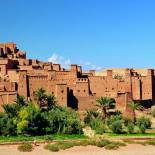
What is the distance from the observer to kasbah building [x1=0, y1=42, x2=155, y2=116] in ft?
182

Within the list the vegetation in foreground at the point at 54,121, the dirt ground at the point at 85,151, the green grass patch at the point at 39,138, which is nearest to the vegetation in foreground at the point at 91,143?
the dirt ground at the point at 85,151

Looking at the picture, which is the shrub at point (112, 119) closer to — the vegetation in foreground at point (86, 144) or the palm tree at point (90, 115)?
the palm tree at point (90, 115)

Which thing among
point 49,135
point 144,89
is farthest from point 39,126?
point 144,89

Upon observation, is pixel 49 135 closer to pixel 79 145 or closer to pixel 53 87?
pixel 79 145

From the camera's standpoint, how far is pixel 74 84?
57.5 meters

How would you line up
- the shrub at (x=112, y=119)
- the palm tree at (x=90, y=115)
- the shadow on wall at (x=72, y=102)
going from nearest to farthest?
the shrub at (x=112, y=119) < the palm tree at (x=90, y=115) < the shadow on wall at (x=72, y=102)

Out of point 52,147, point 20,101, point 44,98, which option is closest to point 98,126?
point 44,98

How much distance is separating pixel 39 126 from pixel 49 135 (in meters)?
1.88

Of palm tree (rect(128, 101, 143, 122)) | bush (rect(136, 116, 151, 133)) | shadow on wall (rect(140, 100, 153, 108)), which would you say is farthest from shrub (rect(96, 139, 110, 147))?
shadow on wall (rect(140, 100, 153, 108))

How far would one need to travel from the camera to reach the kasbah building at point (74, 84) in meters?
55.6

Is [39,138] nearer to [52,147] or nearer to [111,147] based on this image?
[52,147]

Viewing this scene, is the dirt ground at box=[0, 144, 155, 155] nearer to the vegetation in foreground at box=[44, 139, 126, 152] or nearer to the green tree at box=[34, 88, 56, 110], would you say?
the vegetation in foreground at box=[44, 139, 126, 152]

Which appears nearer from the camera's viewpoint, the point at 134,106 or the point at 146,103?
the point at 134,106

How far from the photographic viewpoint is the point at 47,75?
188ft
